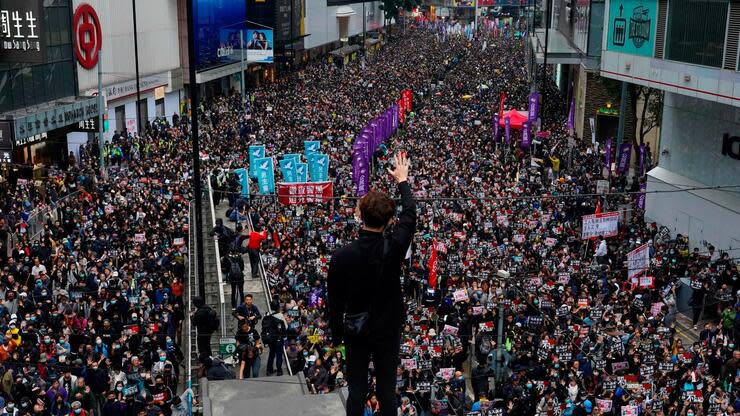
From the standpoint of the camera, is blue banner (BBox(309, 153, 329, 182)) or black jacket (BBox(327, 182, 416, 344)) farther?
blue banner (BBox(309, 153, 329, 182))

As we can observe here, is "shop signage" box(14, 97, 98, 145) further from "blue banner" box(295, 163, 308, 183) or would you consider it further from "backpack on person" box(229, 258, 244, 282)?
"backpack on person" box(229, 258, 244, 282)

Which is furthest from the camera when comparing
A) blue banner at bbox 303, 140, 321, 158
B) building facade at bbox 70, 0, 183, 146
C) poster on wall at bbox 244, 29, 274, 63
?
poster on wall at bbox 244, 29, 274, 63

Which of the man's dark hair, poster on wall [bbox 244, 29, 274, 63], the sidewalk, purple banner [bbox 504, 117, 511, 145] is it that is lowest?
the sidewalk

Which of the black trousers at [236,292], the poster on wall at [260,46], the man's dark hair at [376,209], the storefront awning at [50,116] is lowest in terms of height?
the black trousers at [236,292]

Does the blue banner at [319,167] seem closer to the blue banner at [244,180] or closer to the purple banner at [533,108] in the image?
the blue banner at [244,180]

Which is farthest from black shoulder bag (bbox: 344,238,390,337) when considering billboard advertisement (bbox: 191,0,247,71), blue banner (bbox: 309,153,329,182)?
billboard advertisement (bbox: 191,0,247,71)

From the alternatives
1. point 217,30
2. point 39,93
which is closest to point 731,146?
point 39,93

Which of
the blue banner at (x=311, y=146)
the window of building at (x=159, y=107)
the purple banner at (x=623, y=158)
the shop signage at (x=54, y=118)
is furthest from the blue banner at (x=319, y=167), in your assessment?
the window of building at (x=159, y=107)

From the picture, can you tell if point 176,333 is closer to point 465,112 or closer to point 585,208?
point 585,208
